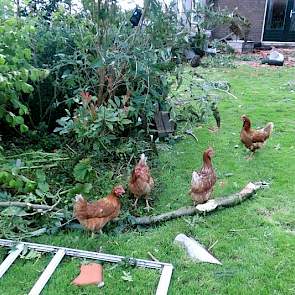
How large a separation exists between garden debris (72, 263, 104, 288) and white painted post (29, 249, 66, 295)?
0.16 meters

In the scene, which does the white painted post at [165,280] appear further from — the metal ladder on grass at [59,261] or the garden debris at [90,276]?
the garden debris at [90,276]

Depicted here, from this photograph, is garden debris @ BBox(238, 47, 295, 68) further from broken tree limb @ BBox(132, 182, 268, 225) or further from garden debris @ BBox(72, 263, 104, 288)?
garden debris @ BBox(72, 263, 104, 288)

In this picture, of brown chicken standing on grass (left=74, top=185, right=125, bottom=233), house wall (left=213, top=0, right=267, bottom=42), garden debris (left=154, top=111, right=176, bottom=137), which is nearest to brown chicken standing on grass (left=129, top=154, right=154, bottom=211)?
brown chicken standing on grass (left=74, top=185, right=125, bottom=233)

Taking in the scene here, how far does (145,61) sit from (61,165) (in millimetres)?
1328

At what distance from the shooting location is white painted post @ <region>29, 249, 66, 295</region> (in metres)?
2.36

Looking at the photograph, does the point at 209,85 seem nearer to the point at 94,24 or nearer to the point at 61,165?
the point at 94,24

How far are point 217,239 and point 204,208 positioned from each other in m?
0.37

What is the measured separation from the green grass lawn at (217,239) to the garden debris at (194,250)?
0.05 m

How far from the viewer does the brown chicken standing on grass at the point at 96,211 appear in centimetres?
285

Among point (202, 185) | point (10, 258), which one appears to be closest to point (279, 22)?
point (202, 185)

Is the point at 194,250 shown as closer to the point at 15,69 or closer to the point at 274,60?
the point at 15,69

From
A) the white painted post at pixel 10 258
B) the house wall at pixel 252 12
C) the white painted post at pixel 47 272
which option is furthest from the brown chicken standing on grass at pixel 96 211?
the house wall at pixel 252 12

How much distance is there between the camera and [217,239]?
2.96 metres

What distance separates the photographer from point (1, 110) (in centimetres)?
334
